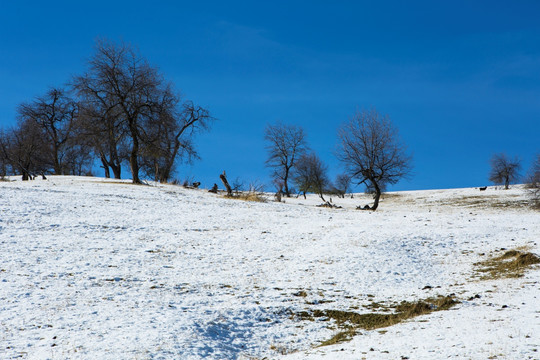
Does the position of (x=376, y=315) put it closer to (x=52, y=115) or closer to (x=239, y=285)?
(x=239, y=285)

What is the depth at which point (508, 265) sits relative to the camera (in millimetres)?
8969

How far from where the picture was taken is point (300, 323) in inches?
245

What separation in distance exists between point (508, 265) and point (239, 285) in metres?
5.62

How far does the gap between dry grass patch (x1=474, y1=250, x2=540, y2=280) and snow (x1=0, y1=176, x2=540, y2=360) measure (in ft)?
0.93

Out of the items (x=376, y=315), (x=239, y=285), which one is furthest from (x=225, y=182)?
(x=376, y=315)

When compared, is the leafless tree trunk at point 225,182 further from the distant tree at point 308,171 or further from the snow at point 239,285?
the distant tree at point 308,171

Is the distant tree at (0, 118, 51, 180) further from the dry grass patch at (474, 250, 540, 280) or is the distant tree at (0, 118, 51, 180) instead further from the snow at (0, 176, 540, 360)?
the dry grass patch at (474, 250, 540, 280)

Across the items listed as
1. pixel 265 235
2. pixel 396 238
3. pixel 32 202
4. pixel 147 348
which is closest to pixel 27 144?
pixel 32 202

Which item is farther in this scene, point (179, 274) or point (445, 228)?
point (445, 228)

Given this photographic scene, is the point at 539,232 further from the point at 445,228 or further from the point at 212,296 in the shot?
the point at 212,296

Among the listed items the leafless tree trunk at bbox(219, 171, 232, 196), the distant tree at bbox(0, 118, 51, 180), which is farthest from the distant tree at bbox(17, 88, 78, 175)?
the leafless tree trunk at bbox(219, 171, 232, 196)

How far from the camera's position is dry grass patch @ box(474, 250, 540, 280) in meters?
8.34

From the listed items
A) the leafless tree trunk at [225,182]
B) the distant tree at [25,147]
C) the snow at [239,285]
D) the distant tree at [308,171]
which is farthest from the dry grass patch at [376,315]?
the distant tree at [308,171]

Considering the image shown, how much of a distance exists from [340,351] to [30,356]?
3.44 m
